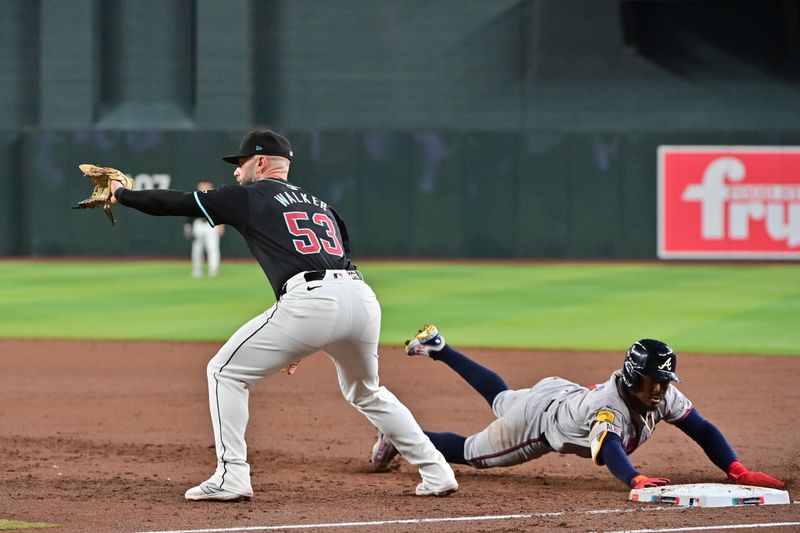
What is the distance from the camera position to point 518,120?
86.8 ft

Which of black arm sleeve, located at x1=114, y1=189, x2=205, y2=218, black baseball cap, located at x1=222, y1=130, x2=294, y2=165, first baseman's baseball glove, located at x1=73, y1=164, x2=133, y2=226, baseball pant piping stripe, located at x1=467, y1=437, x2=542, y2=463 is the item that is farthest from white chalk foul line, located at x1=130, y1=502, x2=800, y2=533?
black baseball cap, located at x1=222, y1=130, x2=294, y2=165

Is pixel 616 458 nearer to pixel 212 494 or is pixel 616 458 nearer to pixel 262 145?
pixel 212 494

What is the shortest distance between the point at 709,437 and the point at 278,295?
7.36 ft

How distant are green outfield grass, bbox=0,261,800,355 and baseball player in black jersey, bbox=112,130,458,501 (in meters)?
6.71

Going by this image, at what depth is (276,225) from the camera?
561 cm

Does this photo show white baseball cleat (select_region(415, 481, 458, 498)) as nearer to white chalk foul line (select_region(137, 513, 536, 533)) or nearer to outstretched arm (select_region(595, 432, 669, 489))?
white chalk foul line (select_region(137, 513, 536, 533))

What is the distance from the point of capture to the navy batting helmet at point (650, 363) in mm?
5656

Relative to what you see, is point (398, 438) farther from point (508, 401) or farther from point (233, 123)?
point (233, 123)

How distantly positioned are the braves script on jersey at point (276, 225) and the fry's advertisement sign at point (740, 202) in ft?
66.1

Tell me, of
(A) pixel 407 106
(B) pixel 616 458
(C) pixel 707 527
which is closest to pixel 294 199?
(B) pixel 616 458

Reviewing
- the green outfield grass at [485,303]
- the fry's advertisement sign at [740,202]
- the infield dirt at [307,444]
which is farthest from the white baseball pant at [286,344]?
the fry's advertisement sign at [740,202]

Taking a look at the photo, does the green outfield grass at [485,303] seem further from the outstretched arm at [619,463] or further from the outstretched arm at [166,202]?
the outstretched arm at [166,202]

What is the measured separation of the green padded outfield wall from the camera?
25562mm

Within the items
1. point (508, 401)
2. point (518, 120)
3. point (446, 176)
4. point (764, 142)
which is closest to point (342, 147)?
point (446, 176)
